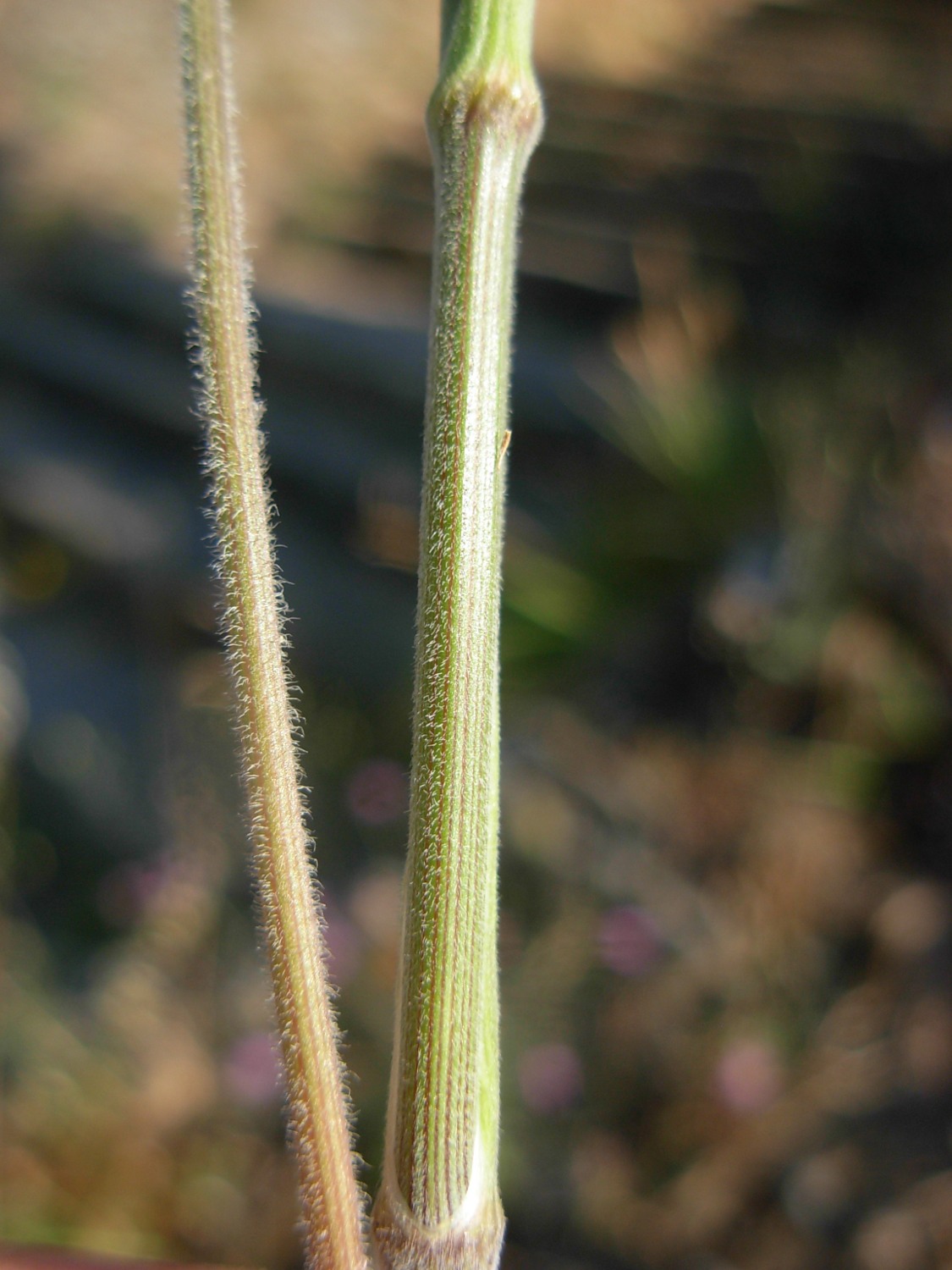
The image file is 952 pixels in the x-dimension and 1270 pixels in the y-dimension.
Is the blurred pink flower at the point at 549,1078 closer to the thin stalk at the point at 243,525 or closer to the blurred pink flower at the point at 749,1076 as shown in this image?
the blurred pink flower at the point at 749,1076

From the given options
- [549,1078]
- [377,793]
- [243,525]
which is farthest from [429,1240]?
[377,793]

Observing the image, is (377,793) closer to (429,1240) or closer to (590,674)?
(590,674)

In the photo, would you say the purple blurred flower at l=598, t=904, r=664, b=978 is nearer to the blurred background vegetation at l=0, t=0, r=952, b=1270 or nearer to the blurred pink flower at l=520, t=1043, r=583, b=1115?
the blurred background vegetation at l=0, t=0, r=952, b=1270

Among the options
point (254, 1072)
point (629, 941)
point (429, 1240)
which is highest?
point (429, 1240)

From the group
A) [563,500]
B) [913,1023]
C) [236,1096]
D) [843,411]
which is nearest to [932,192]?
[843,411]

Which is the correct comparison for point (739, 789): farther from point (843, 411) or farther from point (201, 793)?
point (201, 793)

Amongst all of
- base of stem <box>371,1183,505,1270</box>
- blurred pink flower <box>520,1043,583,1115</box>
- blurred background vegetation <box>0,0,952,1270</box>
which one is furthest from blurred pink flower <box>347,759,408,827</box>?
base of stem <box>371,1183,505,1270</box>

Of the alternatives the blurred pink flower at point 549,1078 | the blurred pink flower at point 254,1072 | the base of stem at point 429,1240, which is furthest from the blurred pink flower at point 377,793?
the base of stem at point 429,1240
